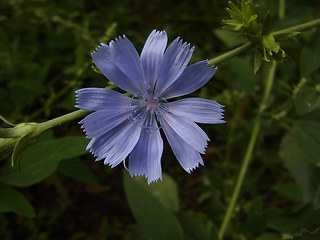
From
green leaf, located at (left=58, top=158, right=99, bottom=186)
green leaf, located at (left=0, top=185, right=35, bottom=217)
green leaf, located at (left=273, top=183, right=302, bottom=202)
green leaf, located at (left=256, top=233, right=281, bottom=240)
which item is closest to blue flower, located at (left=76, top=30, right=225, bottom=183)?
green leaf, located at (left=0, top=185, right=35, bottom=217)

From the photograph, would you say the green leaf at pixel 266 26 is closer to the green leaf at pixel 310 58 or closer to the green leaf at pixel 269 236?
the green leaf at pixel 310 58

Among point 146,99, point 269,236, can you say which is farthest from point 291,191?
point 146,99

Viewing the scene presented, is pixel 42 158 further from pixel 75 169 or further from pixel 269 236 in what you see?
pixel 269 236

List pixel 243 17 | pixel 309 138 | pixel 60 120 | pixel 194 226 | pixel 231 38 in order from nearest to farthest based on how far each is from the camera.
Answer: pixel 60 120, pixel 243 17, pixel 309 138, pixel 194 226, pixel 231 38

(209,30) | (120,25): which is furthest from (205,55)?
(120,25)

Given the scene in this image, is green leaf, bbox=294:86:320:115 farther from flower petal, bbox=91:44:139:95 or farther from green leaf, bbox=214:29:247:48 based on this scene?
flower petal, bbox=91:44:139:95

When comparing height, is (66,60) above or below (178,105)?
above

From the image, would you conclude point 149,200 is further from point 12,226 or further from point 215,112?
point 12,226

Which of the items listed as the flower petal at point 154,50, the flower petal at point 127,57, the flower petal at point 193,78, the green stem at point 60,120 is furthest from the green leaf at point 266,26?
the green stem at point 60,120
